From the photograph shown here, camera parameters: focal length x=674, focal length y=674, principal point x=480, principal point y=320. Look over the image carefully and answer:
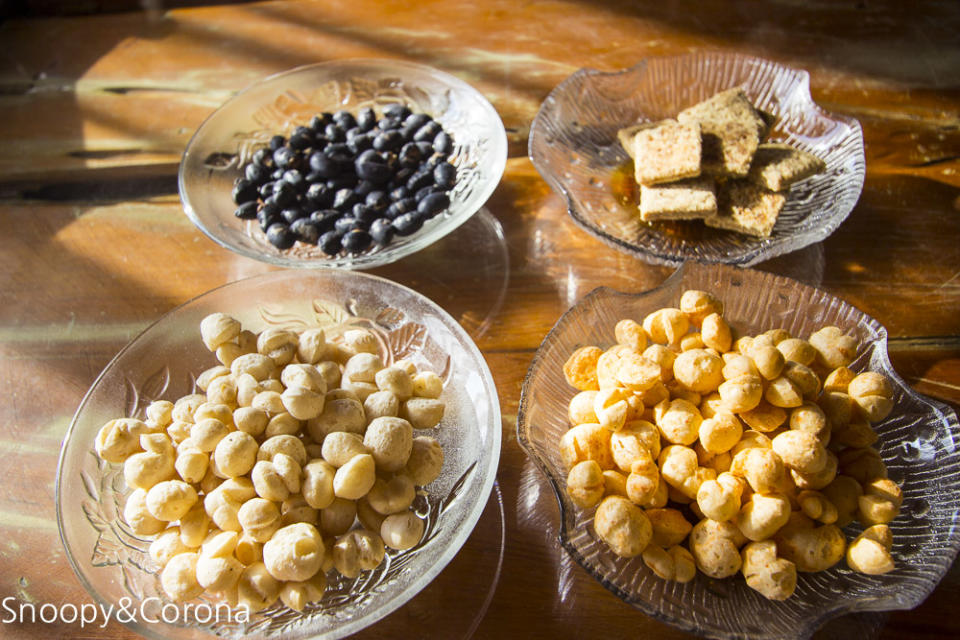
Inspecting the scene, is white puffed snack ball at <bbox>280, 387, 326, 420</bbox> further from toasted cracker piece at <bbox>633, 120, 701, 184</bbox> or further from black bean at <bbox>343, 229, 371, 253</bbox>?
toasted cracker piece at <bbox>633, 120, 701, 184</bbox>

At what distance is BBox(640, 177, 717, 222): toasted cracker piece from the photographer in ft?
3.24

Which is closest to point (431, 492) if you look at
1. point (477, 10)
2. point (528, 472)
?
point (528, 472)

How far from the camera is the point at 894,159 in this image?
1.11 metres

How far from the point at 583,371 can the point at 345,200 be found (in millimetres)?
481

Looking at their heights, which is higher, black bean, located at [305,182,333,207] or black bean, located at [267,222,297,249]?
black bean, located at [305,182,333,207]

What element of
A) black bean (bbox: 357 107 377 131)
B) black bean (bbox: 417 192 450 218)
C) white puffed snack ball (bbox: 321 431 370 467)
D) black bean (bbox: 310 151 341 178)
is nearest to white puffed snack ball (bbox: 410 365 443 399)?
white puffed snack ball (bbox: 321 431 370 467)

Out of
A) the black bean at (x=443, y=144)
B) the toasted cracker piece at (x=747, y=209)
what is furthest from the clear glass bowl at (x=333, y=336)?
the toasted cracker piece at (x=747, y=209)

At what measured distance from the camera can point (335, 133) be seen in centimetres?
113

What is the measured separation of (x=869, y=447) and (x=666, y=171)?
1.58ft

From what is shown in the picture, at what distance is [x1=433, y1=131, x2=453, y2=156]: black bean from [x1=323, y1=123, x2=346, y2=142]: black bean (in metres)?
0.16

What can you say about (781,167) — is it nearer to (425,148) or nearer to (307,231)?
(425,148)

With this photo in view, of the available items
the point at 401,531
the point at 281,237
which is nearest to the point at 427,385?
the point at 401,531

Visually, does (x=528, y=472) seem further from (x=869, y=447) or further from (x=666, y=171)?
(x=666, y=171)

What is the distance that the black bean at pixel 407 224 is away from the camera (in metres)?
0.99
